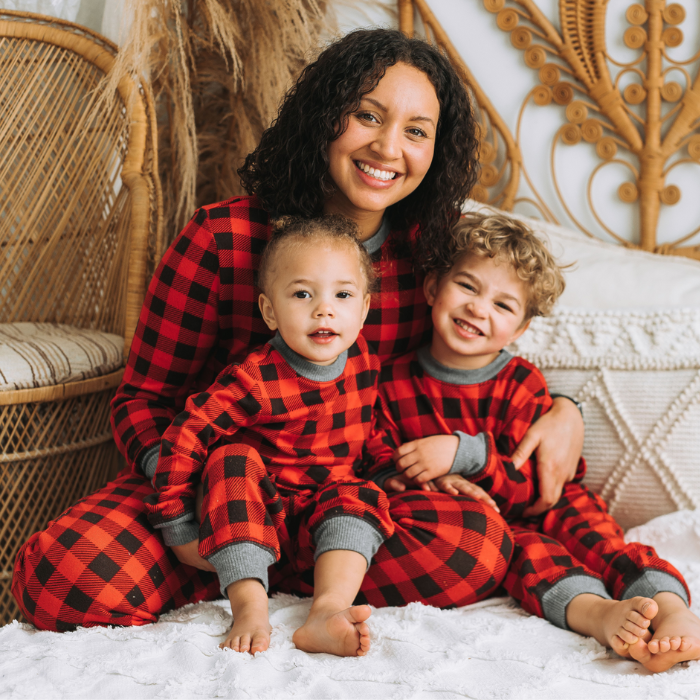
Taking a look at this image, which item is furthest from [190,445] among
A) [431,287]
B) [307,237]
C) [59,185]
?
[59,185]

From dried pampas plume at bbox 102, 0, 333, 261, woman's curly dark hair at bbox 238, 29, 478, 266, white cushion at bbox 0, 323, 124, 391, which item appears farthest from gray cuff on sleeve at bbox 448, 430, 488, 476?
dried pampas plume at bbox 102, 0, 333, 261

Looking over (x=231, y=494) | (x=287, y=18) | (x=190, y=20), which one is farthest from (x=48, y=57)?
(x=231, y=494)

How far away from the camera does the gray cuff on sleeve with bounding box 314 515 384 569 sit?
1.02m

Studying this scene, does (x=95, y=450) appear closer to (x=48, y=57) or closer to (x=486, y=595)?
(x=486, y=595)

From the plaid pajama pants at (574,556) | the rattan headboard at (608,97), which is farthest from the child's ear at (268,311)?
the rattan headboard at (608,97)

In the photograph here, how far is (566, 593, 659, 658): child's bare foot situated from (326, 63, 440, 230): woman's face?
0.73m

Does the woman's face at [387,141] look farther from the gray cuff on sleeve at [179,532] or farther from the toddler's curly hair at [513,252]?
the gray cuff on sleeve at [179,532]

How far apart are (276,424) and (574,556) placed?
57cm

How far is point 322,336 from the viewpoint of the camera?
1101 millimetres

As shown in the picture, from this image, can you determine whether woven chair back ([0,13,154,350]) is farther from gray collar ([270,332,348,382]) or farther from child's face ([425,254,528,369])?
child's face ([425,254,528,369])

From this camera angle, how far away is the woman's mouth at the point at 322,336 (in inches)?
43.1

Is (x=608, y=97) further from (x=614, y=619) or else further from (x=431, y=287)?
(x=614, y=619)

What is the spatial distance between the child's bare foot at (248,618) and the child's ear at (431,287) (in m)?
0.65

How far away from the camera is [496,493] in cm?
126
